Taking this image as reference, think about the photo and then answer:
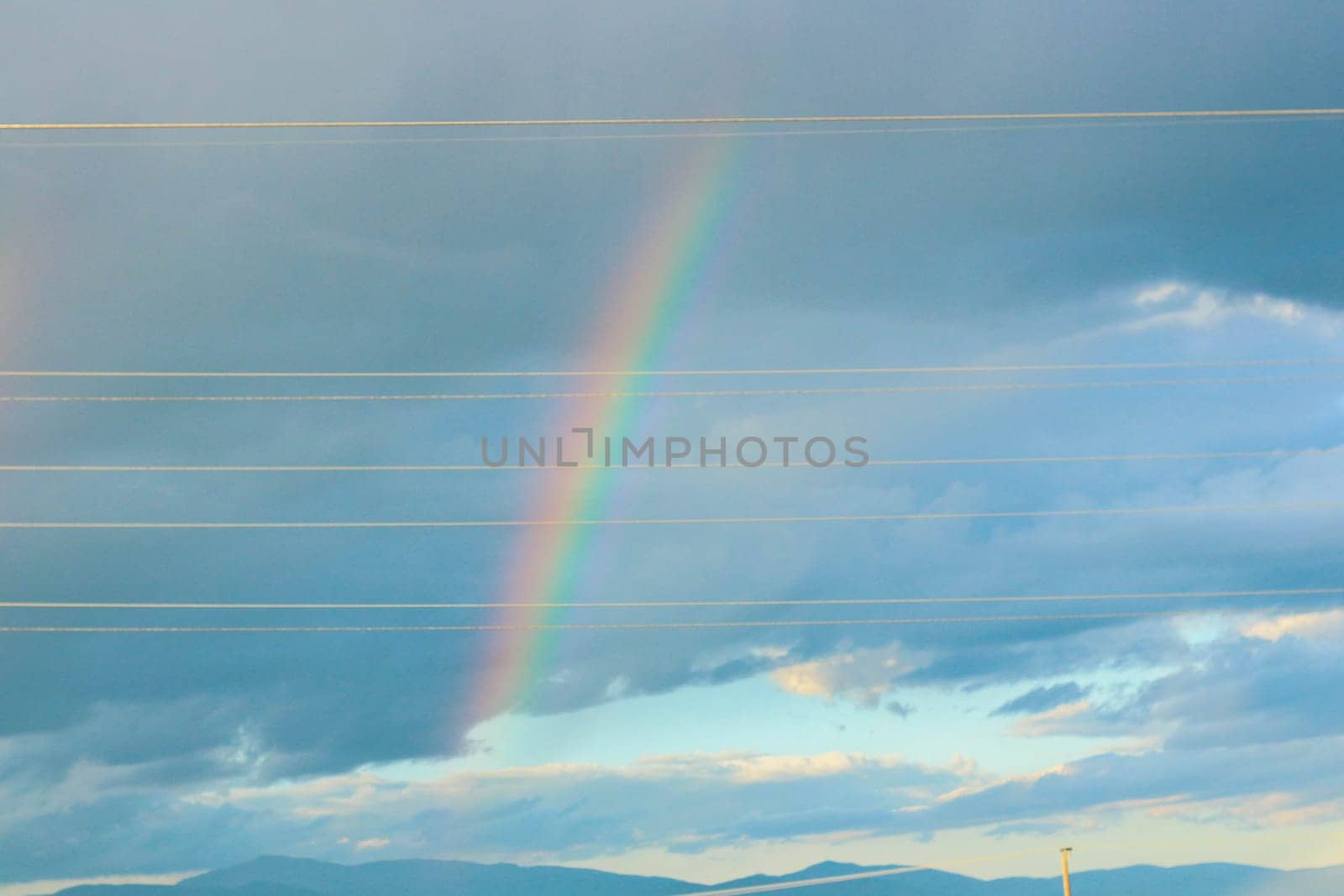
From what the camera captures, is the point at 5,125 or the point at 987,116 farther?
the point at 987,116

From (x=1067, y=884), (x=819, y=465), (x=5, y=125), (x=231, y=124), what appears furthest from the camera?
(x=1067, y=884)

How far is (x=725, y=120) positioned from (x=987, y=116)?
6.42 m

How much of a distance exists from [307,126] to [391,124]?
1868mm

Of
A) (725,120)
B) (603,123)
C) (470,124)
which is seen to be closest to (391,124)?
(470,124)

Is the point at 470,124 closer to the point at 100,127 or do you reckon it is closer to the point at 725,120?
the point at 725,120

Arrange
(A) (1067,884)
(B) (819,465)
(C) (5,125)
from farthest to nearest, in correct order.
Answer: (A) (1067,884) < (B) (819,465) < (C) (5,125)

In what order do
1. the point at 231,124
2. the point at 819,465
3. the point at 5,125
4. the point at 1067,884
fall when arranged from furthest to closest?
the point at 1067,884
the point at 819,465
the point at 231,124
the point at 5,125

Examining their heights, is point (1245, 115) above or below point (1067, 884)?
above

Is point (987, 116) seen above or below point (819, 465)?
above

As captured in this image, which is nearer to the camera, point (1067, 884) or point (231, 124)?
point (231, 124)

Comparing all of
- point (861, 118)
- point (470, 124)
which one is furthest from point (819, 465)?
point (470, 124)

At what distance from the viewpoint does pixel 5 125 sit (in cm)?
3155

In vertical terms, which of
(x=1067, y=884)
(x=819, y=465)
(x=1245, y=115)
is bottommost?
(x=1067, y=884)

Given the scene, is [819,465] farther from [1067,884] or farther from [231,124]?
Answer: [1067,884]
